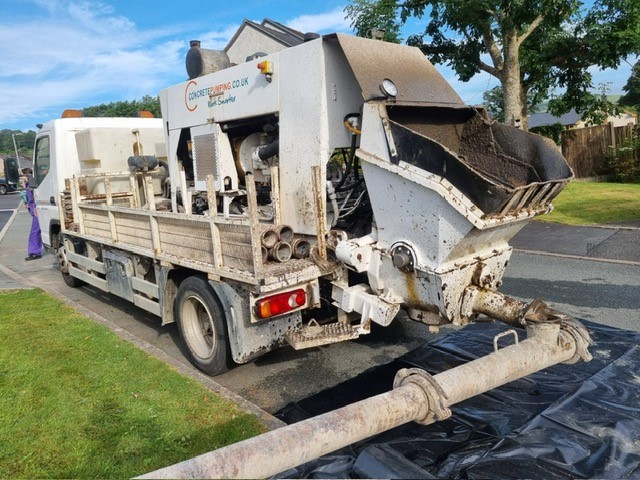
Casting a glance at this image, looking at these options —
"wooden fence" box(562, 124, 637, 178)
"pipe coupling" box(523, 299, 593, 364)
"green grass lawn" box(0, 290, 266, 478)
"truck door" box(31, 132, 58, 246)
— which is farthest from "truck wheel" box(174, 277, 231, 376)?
"wooden fence" box(562, 124, 637, 178)

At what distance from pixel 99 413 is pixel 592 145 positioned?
61.6 ft

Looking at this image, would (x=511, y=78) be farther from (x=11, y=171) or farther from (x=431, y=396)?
(x=431, y=396)

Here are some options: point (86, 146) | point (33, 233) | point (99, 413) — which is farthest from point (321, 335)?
point (33, 233)

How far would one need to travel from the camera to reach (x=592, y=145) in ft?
59.3

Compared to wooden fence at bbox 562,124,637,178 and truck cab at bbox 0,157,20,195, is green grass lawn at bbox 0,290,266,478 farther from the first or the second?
wooden fence at bbox 562,124,637,178

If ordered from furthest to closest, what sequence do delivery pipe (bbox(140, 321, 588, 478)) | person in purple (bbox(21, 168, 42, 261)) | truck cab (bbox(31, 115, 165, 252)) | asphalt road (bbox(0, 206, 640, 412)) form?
person in purple (bbox(21, 168, 42, 261)) → truck cab (bbox(31, 115, 165, 252)) → asphalt road (bbox(0, 206, 640, 412)) → delivery pipe (bbox(140, 321, 588, 478))

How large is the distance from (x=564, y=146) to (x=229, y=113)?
16931 mm

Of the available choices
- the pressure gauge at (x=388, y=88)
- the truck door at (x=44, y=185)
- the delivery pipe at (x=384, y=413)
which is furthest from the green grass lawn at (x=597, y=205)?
the truck door at (x=44, y=185)

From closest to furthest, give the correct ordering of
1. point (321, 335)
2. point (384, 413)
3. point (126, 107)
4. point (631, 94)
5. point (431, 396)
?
1. point (384, 413)
2. point (431, 396)
3. point (321, 335)
4. point (631, 94)
5. point (126, 107)

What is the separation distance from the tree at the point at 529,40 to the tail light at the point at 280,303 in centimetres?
788

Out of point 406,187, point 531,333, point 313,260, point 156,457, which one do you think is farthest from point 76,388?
point 531,333

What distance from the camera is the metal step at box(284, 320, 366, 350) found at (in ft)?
12.7

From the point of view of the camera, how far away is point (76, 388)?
13.3 feet

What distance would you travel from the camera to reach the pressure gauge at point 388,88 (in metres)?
3.81
